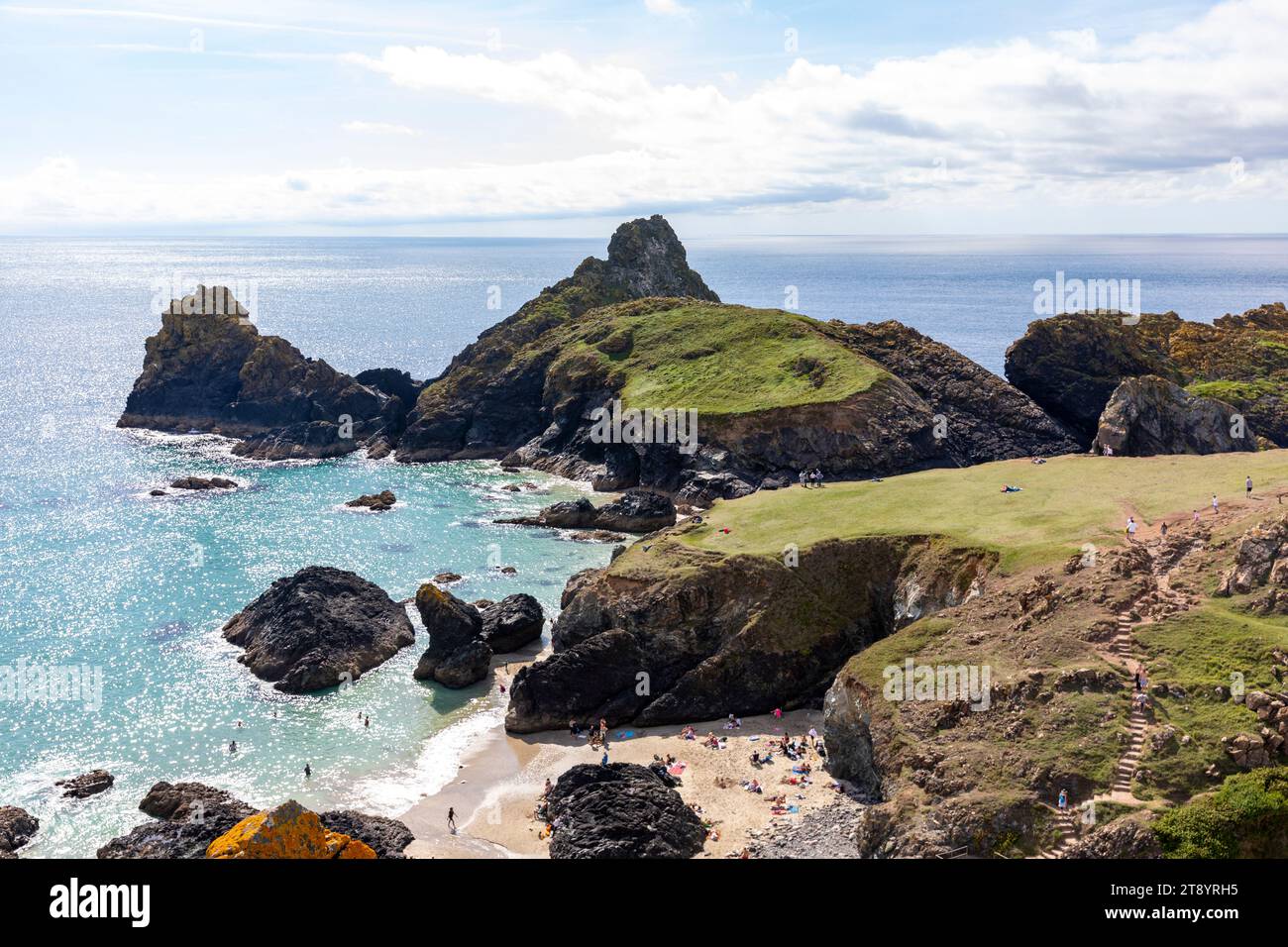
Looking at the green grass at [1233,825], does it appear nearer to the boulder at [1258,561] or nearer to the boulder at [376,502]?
the boulder at [1258,561]

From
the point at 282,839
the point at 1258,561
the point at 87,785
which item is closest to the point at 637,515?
the point at 87,785

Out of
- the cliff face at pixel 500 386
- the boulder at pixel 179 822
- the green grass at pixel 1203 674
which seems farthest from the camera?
the cliff face at pixel 500 386

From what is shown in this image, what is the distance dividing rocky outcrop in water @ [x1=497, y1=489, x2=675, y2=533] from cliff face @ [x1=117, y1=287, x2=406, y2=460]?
4304cm

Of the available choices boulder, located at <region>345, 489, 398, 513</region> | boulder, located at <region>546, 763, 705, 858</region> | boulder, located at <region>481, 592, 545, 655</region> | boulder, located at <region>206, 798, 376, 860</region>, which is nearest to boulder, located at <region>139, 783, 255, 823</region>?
boulder, located at <region>546, 763, 705, 858</region>

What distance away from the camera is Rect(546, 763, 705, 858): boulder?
1523 inches

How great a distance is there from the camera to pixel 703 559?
55.5 metres

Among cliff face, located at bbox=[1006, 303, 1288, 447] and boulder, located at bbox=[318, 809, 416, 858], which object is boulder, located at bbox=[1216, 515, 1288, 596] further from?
cliff face, located at bbox=[1006, 303, 1288, 447]

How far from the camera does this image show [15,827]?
40.8 meters

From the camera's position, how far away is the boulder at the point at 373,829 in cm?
3906

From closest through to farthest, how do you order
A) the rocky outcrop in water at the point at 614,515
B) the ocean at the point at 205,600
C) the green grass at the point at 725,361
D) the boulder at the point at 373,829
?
1. the boulder at the point at 373,829
2. the ocean at the point at 205,600
3. the rocky outcrop in water at the point at 614,515
4. the green grass at the point at 725,361

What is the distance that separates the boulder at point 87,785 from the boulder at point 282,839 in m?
21.2

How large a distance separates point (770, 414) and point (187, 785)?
62253 mm


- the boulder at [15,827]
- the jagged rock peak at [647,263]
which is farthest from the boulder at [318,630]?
the jagged rock peak at [647,263]

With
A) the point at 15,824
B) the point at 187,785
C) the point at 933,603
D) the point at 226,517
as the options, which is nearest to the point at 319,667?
the point at 187,785
